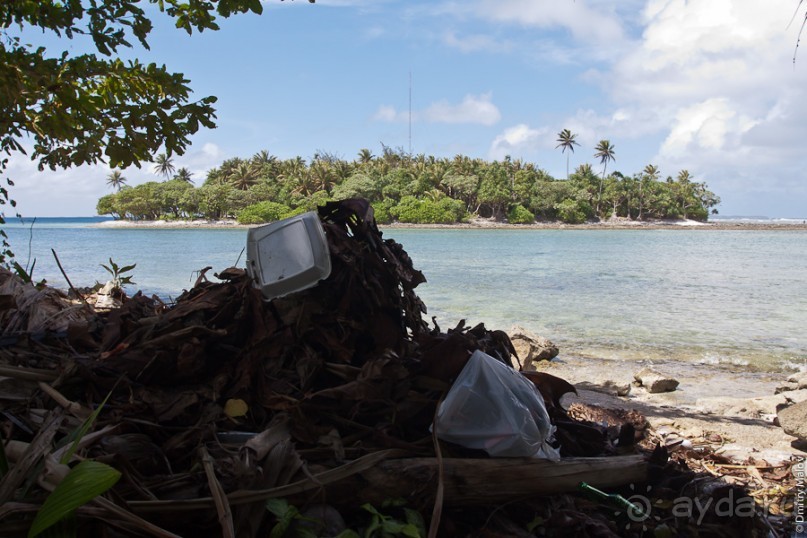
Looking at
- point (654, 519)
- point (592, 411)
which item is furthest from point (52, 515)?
point (592, 411)

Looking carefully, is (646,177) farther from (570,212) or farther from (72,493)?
(72,493)

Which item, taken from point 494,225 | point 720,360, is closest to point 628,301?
point 720,360

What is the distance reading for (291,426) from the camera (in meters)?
1.60

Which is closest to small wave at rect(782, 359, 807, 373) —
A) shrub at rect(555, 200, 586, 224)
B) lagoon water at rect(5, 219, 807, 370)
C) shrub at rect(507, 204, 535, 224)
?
lagoon water at rect(5, 219, 807, 370)

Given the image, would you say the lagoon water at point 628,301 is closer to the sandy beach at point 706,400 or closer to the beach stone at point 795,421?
the sandy beach at point 706,400

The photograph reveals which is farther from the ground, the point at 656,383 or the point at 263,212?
the point at 263,212

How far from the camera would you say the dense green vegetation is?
74875 mm

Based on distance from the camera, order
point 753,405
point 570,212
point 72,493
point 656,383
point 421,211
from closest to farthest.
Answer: point 72,493 < point 753,405 < point 656,383 < point 421,211 < point 570,212

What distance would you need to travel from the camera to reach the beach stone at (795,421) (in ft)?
13.6

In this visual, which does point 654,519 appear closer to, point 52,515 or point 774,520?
point 774,520

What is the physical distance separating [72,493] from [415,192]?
255 feet

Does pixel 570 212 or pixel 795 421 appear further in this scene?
pixel 570 212

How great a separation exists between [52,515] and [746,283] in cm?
2434

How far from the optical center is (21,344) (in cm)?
200
